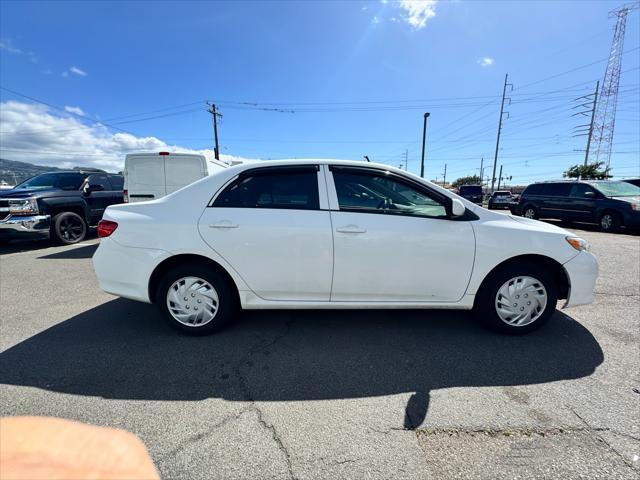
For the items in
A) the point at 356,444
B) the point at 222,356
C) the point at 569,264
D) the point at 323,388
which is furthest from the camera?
the point at 569,264

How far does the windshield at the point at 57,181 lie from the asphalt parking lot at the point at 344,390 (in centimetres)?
571

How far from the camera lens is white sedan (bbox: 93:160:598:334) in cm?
278

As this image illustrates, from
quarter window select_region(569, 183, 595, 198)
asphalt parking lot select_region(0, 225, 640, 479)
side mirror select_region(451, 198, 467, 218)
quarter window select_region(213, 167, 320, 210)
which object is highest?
quarter window select_region(569, 183, 595, 198)

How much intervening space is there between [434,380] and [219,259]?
2089mm

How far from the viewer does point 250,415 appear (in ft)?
6.56

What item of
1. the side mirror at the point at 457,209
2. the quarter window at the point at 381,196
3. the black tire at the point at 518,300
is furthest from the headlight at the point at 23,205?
the black tire at the point at 518,300

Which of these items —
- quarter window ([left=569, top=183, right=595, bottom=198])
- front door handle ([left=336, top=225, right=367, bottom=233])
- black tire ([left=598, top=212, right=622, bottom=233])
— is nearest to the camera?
front door handle ([left=336, top=225, right=367, bottom=233])

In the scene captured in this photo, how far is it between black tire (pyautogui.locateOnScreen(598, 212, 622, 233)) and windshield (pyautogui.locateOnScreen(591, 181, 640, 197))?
713 mm

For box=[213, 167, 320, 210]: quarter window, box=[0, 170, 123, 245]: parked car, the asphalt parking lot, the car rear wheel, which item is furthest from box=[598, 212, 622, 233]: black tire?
box=[0, 170, 123, 245]: parked car

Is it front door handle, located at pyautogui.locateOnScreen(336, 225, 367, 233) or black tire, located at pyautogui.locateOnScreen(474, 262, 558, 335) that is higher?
front door handle, located at pyautogui.locateOnScreen(336, 225, 367, 233)

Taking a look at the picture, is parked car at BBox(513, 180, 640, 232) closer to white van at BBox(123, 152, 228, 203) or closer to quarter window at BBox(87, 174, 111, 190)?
white van at BBox(123, 152, 228, 203)

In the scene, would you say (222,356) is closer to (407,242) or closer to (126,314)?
(126,314)

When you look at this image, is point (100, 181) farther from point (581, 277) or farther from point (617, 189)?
point (617, 189)

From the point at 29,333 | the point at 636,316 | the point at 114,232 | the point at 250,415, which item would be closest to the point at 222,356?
the point at 250,415
